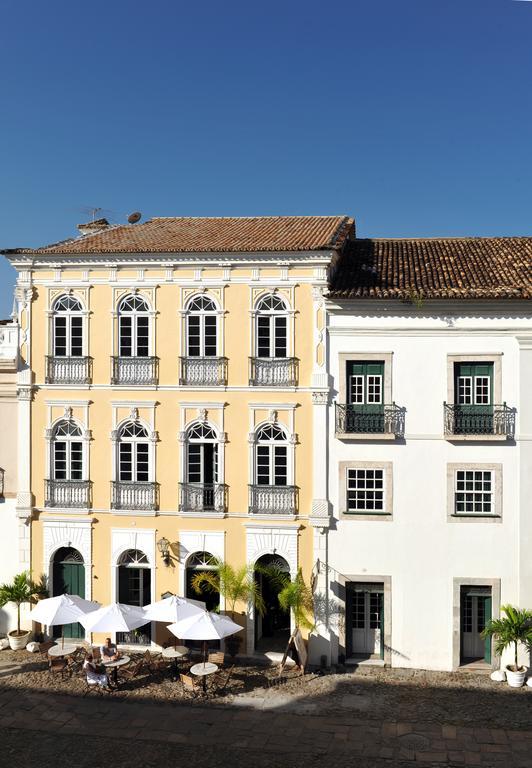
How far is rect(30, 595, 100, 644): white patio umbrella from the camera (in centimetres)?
2128

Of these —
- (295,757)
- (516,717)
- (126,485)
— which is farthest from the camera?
(126,485)

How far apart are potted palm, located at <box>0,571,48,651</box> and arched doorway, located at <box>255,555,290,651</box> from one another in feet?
24.0

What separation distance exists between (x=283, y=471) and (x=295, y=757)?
8.54m

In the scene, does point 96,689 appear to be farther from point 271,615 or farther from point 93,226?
point 93,226

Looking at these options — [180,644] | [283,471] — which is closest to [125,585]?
[180,644]

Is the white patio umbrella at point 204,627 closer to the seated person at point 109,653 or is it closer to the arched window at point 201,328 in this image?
the seated person at point 109,653

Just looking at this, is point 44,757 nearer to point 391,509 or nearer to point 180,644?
point 180,644

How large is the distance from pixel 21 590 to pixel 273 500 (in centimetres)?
889

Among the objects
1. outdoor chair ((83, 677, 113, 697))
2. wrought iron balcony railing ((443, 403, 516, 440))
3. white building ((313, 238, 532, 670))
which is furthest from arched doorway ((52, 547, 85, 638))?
wrought iron balcony railing ((443, 403, 516, 440))

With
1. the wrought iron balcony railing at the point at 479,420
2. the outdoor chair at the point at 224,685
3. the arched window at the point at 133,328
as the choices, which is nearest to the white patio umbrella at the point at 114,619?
the outdoor chair at the point at 224,685

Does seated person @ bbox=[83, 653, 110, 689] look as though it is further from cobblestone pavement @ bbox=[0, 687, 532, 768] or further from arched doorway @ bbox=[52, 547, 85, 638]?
arched doorway @ bbox=[52, 547, 85, 638]

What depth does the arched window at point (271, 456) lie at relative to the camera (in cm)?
2302

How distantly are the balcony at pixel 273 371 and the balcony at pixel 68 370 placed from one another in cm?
553

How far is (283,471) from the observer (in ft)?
75.9
